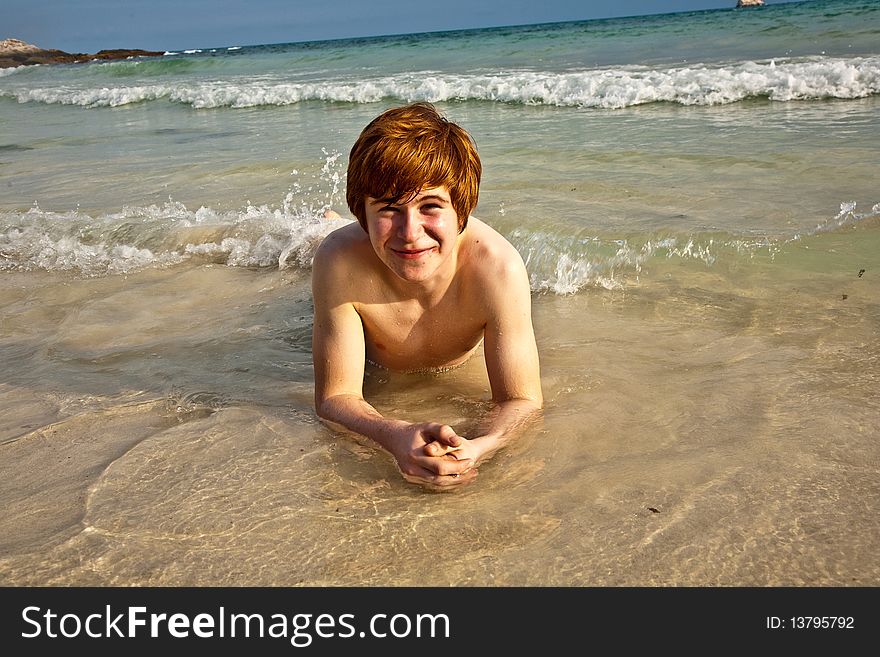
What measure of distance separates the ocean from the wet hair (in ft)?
2.95

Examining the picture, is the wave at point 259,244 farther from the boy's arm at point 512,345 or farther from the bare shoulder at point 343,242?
the bare shoulder at point 343,242

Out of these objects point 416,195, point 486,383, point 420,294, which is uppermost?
point 416,195

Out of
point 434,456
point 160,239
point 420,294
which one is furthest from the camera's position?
point 160,239

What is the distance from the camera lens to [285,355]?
13.1ft

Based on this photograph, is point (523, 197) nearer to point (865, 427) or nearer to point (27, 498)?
point (865, 427)

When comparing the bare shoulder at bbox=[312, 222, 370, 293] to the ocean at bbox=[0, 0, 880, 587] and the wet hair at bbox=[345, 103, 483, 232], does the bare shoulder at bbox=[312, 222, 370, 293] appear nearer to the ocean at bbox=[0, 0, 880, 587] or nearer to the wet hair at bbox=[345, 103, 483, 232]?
the wet hair at bbox=[345, 103, 483, 232]

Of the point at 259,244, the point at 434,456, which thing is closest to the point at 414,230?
the point at 434,456

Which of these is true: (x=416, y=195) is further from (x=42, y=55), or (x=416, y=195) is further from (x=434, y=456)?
(x=42, y=55)

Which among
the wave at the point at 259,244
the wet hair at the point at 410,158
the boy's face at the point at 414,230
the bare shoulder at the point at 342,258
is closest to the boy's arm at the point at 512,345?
the boy's face at the point at 414,230

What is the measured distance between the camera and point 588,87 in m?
13.0

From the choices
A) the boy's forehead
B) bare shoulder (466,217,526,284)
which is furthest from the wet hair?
bare shoulder (466,217,526,284)

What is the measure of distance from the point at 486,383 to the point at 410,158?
1.22 meters

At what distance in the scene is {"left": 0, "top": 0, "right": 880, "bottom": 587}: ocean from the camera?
2289mm

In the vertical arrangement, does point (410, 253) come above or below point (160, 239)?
above
